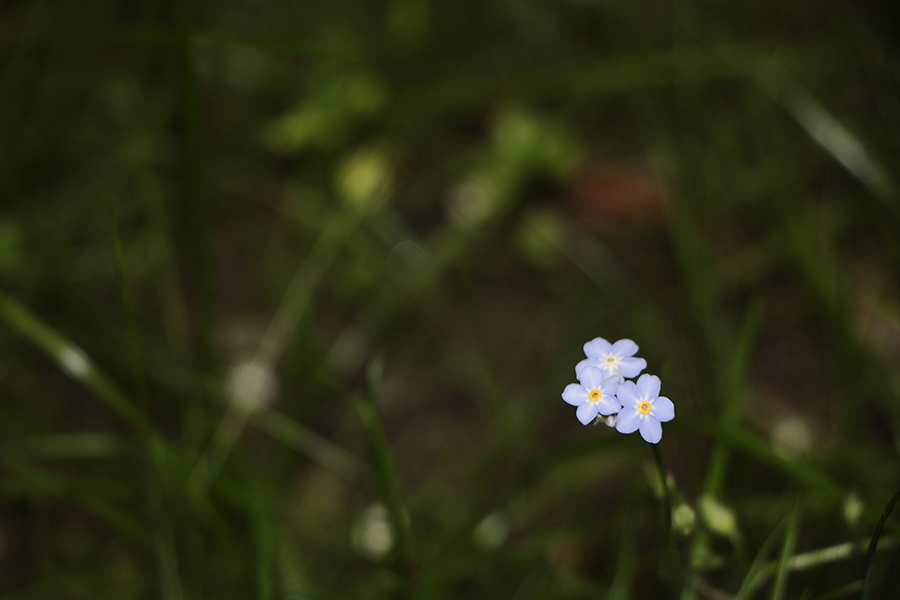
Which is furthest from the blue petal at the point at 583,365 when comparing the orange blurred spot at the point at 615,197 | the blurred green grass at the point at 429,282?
the orange blurred spot at the point at 615,197

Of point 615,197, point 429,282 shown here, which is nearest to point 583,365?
point 429,282

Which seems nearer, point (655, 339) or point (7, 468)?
point (7, 468)

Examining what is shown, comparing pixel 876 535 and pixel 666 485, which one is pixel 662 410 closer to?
pixel 666 485

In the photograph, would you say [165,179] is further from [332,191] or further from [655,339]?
[655,339]

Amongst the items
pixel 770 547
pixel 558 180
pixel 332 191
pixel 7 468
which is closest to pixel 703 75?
pixel 558 180

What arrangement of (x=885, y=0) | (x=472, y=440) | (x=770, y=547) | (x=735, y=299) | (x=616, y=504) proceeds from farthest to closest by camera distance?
(x=885, y=0) → (x=735, y=299) → (x=472, y=440) → (x=616, y=504) → (x=770, y=547)

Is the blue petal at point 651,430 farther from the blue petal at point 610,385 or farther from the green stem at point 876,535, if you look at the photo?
the green stem at point 876,535

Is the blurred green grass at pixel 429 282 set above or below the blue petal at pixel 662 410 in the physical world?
above

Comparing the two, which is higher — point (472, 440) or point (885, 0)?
point (885, 0)
